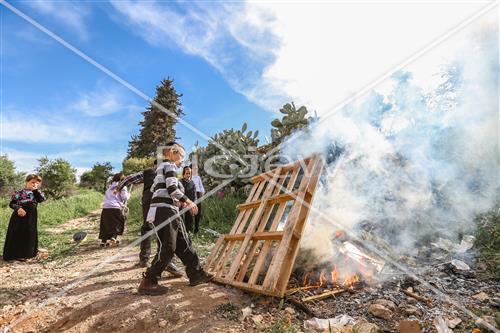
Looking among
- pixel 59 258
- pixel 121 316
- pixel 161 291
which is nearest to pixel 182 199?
pixel 161 291

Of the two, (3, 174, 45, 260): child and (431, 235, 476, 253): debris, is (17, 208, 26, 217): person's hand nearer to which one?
(3, 174, 45, 260): child

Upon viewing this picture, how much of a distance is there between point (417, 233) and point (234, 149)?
5.56 meters

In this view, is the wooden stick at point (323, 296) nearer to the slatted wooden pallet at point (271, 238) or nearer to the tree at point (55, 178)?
the slatted wooden pallet at point (271, 238)

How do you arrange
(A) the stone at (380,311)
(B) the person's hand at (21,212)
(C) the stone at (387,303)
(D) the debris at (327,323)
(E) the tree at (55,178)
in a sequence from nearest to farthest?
(D) the debris at (327,323)
(A) the stone at (380,311)
(C) the stone at (387,303)
(B) the person's hand at (21,212)
(E) the tree at (55,178)

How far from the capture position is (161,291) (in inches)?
149

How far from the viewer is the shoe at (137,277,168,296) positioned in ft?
12.4

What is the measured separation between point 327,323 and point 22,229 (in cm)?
603

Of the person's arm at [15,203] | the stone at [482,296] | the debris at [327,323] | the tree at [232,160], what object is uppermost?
the tree at [232,160]

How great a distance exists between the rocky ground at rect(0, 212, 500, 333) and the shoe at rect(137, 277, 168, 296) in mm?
83

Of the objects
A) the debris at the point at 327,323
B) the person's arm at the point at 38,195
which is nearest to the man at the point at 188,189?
the person's arm at the point at 38,195

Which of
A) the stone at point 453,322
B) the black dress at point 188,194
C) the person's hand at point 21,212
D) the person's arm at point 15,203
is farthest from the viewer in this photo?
the black dress at point 188,194

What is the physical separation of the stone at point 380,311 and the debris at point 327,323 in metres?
0.25

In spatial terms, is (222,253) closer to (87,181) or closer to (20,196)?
(20,196)

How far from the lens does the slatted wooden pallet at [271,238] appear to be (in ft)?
11.5
